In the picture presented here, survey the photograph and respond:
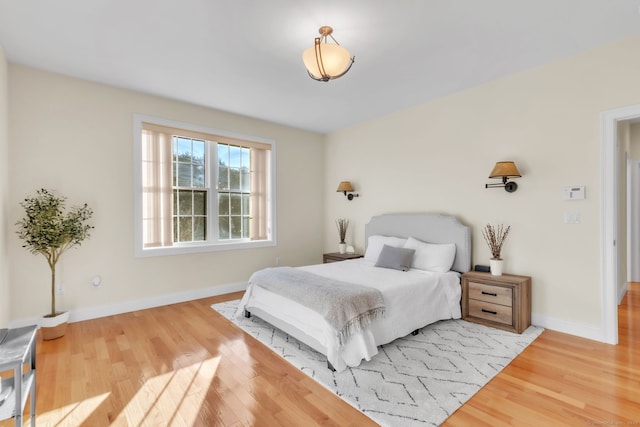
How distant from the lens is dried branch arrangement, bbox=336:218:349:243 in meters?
5.18

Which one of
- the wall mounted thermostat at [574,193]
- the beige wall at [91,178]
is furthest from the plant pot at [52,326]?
the wall mounted thermostat at [574,193]

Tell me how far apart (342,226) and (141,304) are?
315 cm

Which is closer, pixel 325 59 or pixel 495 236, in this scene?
pixel 325 59

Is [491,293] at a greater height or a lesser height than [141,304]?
greater

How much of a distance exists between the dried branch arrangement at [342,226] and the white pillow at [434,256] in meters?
1.61

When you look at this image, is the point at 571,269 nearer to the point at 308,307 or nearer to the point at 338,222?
the point at 308,307

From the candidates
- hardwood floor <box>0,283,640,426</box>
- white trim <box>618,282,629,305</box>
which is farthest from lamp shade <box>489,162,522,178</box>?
white trim <box>618,282,629,305</box>

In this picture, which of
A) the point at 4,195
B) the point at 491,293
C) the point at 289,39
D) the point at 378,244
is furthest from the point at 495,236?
the point at 4,195

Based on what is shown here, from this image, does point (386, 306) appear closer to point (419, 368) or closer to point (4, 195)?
point (419, 368)

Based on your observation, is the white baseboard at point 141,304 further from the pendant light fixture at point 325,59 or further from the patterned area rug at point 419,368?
the pendant light fixture at point 325,59

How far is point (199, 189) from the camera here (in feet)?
14.2

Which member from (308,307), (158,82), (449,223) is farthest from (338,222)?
(158,82)

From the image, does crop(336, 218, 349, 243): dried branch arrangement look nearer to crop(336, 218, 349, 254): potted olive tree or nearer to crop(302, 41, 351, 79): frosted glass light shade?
crop(336, 218, 349, 254): potted olive tree

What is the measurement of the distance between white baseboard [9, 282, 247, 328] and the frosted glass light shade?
338 centimetres
